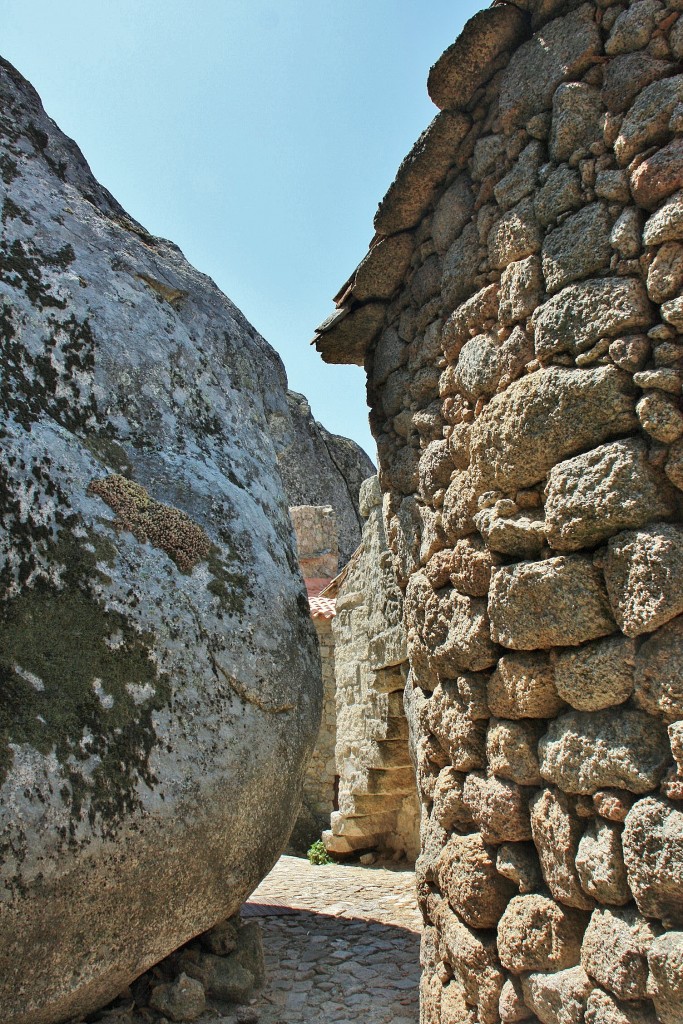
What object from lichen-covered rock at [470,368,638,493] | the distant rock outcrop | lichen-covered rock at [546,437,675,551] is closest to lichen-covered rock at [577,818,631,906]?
lichen-covered rock at [546,437,675,551]

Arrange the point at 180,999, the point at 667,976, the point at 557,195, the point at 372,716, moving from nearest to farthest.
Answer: the point at 667,976 → the point at 557,195 → the point at 180,999 → the point at 372,716

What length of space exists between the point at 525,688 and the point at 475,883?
68 cm

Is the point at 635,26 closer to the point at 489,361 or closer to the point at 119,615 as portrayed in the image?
the point at 489,361

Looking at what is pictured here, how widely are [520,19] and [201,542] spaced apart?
217 cm

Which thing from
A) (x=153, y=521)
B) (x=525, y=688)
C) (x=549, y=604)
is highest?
(x=153, y=521)

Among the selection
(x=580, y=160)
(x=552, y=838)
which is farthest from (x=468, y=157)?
(x=552, y=838)

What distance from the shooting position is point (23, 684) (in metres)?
2.37

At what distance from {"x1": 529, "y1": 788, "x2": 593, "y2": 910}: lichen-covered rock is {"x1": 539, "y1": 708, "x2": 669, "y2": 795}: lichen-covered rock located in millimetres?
67

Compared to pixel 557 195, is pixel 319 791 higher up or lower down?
lower down

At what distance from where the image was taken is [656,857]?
1800 mm

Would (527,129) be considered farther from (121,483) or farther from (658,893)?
(658,893)

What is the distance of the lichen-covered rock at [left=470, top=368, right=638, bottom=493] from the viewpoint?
2.08m

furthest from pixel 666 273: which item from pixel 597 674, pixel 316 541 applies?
pixel 316 541

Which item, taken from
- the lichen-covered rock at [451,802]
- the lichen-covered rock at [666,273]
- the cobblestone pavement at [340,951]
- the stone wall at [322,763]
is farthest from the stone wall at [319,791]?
the lichen-covered rock at [666,273]
